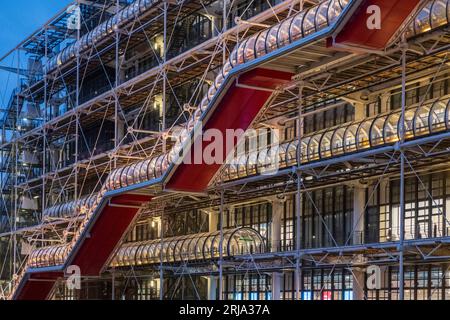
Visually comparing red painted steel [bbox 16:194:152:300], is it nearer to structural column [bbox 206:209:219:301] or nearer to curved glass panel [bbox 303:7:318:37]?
structural column [bbox 206:209:219:301]

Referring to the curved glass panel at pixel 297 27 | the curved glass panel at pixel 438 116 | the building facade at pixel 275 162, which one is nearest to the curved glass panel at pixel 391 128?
the building facade at pixel 275 162

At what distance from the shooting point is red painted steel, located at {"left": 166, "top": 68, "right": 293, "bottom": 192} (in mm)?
18984

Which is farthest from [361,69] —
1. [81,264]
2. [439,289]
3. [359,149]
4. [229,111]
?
[81,264]

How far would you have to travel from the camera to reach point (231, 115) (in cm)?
1975

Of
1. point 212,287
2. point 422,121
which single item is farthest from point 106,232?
point 422,121

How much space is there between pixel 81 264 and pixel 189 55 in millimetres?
7244

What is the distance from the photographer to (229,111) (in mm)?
19734

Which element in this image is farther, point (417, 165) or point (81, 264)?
point (81, 264)

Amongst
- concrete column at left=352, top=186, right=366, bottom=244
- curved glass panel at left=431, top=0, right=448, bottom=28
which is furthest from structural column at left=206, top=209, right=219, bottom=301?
curved glass panel at left=431, top=0, right=448, bottom=28

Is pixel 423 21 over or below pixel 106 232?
over

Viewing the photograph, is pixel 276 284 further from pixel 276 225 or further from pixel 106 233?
pixel 106 233
